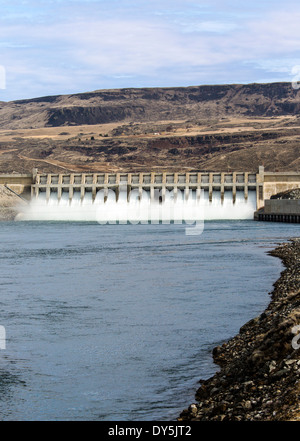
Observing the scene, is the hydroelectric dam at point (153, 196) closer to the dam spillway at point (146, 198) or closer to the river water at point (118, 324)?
the dam spillway at point (146, 198)

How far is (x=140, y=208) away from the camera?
8938cm

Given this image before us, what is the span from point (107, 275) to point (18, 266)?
6.12 m

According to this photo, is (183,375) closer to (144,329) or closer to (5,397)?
(5,397)

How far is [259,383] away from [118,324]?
8.78 meters

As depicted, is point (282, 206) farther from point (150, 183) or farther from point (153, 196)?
point (150, 183)

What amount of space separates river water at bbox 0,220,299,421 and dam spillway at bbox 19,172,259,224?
44.9 m

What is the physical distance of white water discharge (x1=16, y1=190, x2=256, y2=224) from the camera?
286ft

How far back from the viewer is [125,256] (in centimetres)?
4019

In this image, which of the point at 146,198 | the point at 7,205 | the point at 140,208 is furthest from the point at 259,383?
the point at 7,205

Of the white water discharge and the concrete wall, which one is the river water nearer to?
the concrete wall

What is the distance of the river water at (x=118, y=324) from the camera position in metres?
13.1

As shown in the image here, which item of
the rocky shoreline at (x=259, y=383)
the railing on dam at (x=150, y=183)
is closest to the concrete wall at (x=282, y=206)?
the railing on dam at (x=150, y=183)
